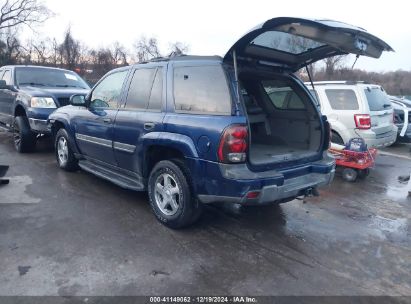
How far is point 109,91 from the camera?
4988mm

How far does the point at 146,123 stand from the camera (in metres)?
4.06

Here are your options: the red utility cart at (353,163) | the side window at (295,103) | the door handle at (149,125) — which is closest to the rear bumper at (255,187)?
the door handle at (149,125)

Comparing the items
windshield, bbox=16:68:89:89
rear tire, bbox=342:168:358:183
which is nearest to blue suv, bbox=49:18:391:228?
rear tire, bbox=342:168:358:183

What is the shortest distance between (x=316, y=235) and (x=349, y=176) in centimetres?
289

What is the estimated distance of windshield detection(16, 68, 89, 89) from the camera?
8.08m

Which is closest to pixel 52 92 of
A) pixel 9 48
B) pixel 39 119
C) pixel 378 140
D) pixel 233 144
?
pixel 39 119

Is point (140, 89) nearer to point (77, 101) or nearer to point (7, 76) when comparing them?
point (77, 101)

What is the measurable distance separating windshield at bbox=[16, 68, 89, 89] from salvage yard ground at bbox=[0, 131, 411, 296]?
3.50 metres

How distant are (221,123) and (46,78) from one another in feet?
21.2

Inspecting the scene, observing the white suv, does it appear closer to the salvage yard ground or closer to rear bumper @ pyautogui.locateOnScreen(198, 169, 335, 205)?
the salvage yard ground

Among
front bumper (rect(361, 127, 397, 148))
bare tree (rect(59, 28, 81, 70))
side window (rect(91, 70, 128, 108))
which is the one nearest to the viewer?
side window (rect(91, 70, 128, 108))

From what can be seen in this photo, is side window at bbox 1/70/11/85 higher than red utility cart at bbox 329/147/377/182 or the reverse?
higher

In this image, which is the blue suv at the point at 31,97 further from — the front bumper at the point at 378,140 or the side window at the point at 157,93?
the front bumper at the point at 378,140

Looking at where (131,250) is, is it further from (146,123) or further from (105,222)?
(146,123)
